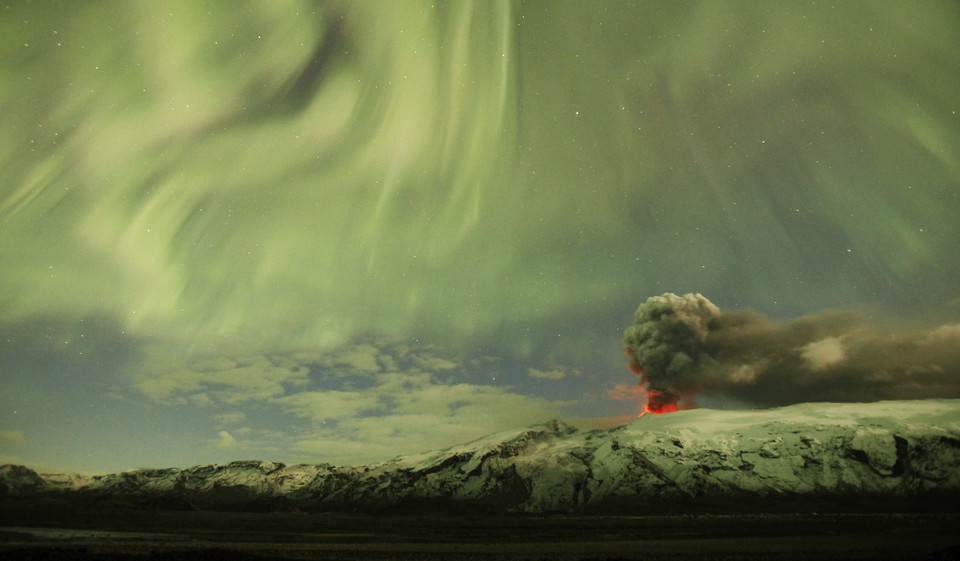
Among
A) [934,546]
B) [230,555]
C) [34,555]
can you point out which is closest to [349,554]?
[230,555]

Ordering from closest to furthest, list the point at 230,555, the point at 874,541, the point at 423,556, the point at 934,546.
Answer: the point at 230,555
the point at 423,556
the point at 934,546
the point at 874,541

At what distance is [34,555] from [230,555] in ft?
71.0

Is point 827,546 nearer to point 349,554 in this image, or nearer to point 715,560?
point 715,560

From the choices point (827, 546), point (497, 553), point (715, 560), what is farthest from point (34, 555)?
point (827, 546)

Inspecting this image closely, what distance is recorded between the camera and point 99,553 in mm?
66875

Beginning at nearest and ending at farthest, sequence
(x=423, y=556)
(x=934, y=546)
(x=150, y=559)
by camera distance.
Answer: (x=150, y=559)
(x=423, y=556)
(x=934, y=546)

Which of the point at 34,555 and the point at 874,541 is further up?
the point at 34,555

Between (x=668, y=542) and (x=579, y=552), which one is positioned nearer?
(x=579, y=552)

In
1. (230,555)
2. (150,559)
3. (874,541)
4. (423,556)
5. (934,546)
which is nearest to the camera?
(150,559)

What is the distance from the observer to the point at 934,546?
8400 centimetres

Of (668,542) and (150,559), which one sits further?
(668,542)

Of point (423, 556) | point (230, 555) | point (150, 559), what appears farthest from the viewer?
point (423, 556)

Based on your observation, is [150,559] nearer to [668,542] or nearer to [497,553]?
[497,553]

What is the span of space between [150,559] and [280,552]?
1764cm
